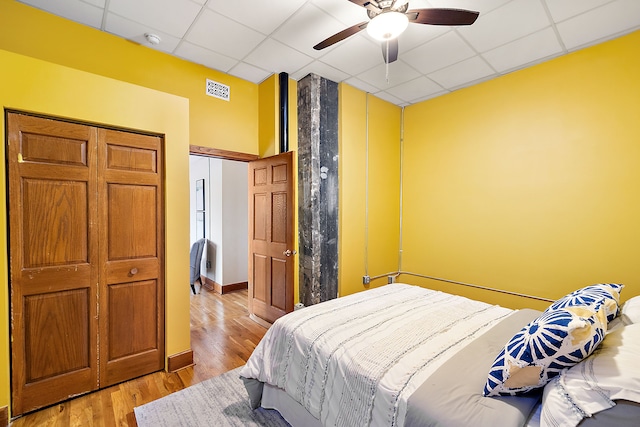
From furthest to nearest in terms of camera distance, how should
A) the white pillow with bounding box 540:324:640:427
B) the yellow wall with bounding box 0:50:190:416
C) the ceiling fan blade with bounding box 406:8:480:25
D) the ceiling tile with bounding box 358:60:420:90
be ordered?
the ceiling tile with bounding box 358:60:420:90, the yellow wall with bounding box 0:50:190:416, the ceiling fan blade with bounding box 406:8:480:25, the white pillow with bounding box 540:324:640:427

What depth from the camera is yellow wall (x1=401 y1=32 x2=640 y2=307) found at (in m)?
2.62

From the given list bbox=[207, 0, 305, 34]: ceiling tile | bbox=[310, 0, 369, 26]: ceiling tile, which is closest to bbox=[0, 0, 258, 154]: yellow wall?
bbox=[207, 0, 305, 34]: ceiling tile

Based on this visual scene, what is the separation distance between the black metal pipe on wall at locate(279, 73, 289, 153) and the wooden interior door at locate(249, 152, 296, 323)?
21 centimetres

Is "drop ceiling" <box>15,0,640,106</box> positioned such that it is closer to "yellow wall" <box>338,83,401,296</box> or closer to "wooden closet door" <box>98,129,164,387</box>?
"yellow wall" <box>338,83,401,296</box>

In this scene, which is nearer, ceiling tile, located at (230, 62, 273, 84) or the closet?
the closet

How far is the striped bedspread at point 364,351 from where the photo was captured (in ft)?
4.32

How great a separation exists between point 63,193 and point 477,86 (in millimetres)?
4315

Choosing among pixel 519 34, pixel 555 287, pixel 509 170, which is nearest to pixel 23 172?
pixel 519 34

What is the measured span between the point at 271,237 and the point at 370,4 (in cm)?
258

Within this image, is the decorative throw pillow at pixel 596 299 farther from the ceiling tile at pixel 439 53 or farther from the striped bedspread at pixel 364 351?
the ceiling tile at pixel 439 53

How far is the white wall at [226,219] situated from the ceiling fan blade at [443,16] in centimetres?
381

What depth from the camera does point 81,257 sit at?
2.17m

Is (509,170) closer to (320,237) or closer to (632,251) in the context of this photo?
(632,251)

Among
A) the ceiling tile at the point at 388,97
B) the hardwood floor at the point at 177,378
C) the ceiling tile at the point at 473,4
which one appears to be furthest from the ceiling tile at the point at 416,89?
the hardwood floor at the point at 177,378
